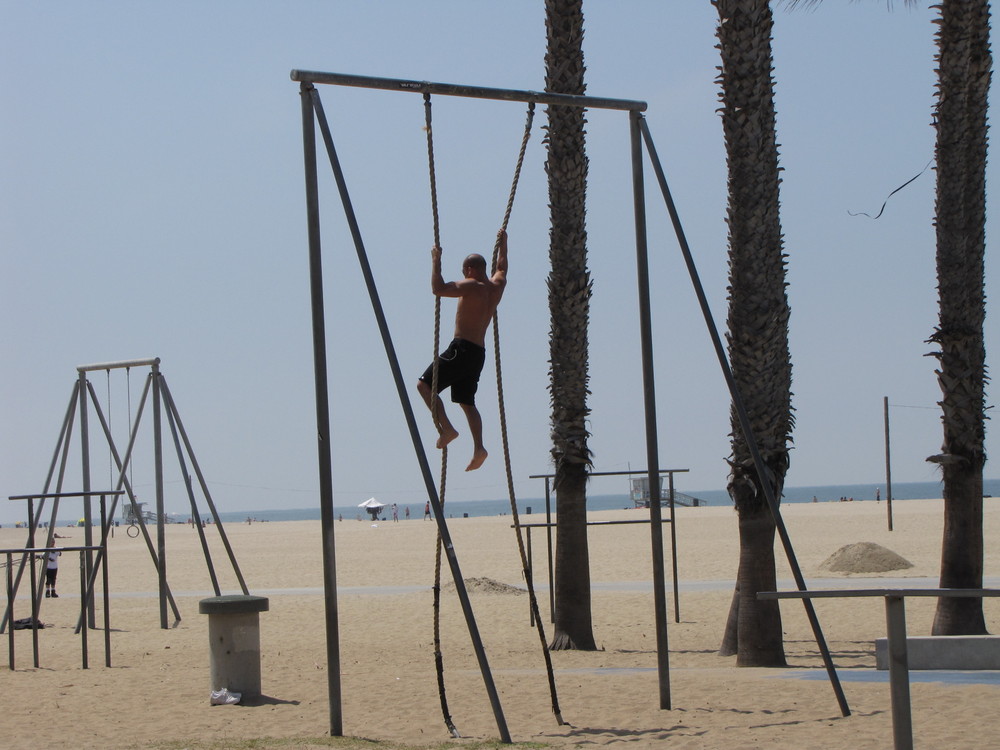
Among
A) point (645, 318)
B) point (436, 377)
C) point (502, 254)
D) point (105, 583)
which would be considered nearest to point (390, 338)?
point (436, 377)

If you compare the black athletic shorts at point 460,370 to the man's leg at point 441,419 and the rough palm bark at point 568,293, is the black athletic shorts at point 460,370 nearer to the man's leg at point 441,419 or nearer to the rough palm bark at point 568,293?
the man's leg at point 441,419

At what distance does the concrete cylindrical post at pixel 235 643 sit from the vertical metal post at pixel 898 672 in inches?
202

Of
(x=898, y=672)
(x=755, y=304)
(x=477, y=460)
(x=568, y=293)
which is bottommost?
(x=898, y=672)

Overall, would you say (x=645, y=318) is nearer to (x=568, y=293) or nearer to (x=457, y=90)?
(x=457, y=90)

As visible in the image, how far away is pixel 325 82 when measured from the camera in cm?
720

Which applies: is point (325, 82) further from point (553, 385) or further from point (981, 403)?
point (981, 403)

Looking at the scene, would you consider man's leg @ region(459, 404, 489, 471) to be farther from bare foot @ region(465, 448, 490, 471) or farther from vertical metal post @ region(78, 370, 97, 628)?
vertical metal post @ region(78, 370, 97, 628)

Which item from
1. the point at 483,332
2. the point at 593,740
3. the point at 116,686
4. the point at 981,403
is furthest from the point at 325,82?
the point at 981,403

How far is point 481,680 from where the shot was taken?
32.8 feet

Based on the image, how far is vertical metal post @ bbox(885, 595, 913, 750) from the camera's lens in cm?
516

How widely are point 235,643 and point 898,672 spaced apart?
17.6ft

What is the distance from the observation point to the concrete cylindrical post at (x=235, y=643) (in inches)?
352

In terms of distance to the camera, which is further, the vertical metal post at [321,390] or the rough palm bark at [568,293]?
the rough palm bark at [568,293]

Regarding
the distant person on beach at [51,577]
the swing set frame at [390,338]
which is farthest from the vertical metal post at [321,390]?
the distant person on beach at [51,577]
